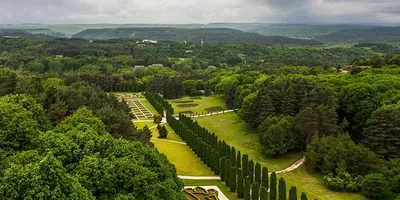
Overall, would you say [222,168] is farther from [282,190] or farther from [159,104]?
[159,104]

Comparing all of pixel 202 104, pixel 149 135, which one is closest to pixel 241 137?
pixel 149 135

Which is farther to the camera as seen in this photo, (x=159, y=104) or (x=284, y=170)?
(x=159, y=104)

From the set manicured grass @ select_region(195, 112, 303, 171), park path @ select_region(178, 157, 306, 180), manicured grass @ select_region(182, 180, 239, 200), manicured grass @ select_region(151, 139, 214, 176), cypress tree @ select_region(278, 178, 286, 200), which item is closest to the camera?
cypress tree @ select_region(278, 178, 286, 200)

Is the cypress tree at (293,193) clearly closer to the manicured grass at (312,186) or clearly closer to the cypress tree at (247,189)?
the cypress tree at (247,189)

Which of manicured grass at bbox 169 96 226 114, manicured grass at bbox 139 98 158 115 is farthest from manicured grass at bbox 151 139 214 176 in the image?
manicured grass at bbox 169 96 226 114

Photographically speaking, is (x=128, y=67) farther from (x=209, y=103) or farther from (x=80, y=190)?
(x=80, y=190)

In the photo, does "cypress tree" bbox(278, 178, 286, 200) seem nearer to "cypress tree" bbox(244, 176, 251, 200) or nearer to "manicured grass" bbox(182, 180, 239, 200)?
"cypress tree" bbox(244, 176, 251, 200)

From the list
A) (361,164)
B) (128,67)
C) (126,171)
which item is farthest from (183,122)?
(128,67)
